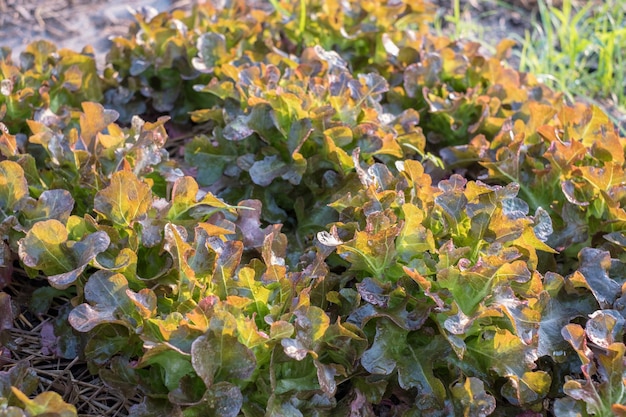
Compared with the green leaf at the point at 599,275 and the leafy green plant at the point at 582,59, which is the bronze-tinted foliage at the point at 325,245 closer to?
the green leaf at the point at 599,275

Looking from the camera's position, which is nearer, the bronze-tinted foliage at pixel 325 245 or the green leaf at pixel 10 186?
the bronze-tinted foliage at pixel 325 245

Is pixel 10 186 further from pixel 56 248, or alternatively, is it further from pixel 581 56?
pixel 581 56

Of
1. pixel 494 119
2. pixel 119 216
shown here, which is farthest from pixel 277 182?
pixel 494 119

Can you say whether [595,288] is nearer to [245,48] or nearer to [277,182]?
[277,182]

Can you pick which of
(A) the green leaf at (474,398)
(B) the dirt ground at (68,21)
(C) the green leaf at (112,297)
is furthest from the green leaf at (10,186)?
(B) the dirt ground at (68,21)

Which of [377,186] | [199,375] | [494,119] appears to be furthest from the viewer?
[494,119]

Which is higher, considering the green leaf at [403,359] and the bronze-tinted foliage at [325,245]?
the bronze-tinted foliage at [325,245]

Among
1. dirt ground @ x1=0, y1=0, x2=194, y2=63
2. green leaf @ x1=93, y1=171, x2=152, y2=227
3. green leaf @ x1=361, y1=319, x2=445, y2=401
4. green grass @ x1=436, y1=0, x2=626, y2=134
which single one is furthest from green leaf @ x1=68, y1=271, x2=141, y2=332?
green grass @ x1=436, y1=0, x2=626, y2=134
